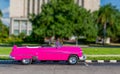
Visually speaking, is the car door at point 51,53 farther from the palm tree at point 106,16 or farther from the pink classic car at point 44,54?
the palm tree at point 106,16

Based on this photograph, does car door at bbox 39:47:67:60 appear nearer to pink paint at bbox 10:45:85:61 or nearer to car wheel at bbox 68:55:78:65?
pink paint at bbox 10:45:85:61

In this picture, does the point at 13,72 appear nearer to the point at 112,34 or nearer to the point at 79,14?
the point at 79,14

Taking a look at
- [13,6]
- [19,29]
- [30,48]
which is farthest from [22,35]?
[30,48]

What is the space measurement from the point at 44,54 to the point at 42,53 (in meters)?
0.14

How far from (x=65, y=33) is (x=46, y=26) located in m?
4.41

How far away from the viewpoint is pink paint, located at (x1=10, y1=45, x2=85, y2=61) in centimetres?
1909

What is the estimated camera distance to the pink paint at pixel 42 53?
752 inches

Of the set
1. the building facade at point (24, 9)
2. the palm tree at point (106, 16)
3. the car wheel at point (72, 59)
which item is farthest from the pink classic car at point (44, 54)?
the building facade at point (24, 9)

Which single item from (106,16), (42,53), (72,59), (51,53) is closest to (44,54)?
(42,53)

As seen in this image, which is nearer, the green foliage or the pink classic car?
the pink classic car

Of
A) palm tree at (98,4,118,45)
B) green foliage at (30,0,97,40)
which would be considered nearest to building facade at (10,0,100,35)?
palm tree at (98,4,118,45)

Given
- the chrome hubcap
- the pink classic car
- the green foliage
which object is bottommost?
the chrome hubcap

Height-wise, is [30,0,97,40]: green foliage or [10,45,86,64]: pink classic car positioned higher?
[30,0,97,40]: green foliage

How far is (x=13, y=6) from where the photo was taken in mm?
127188
